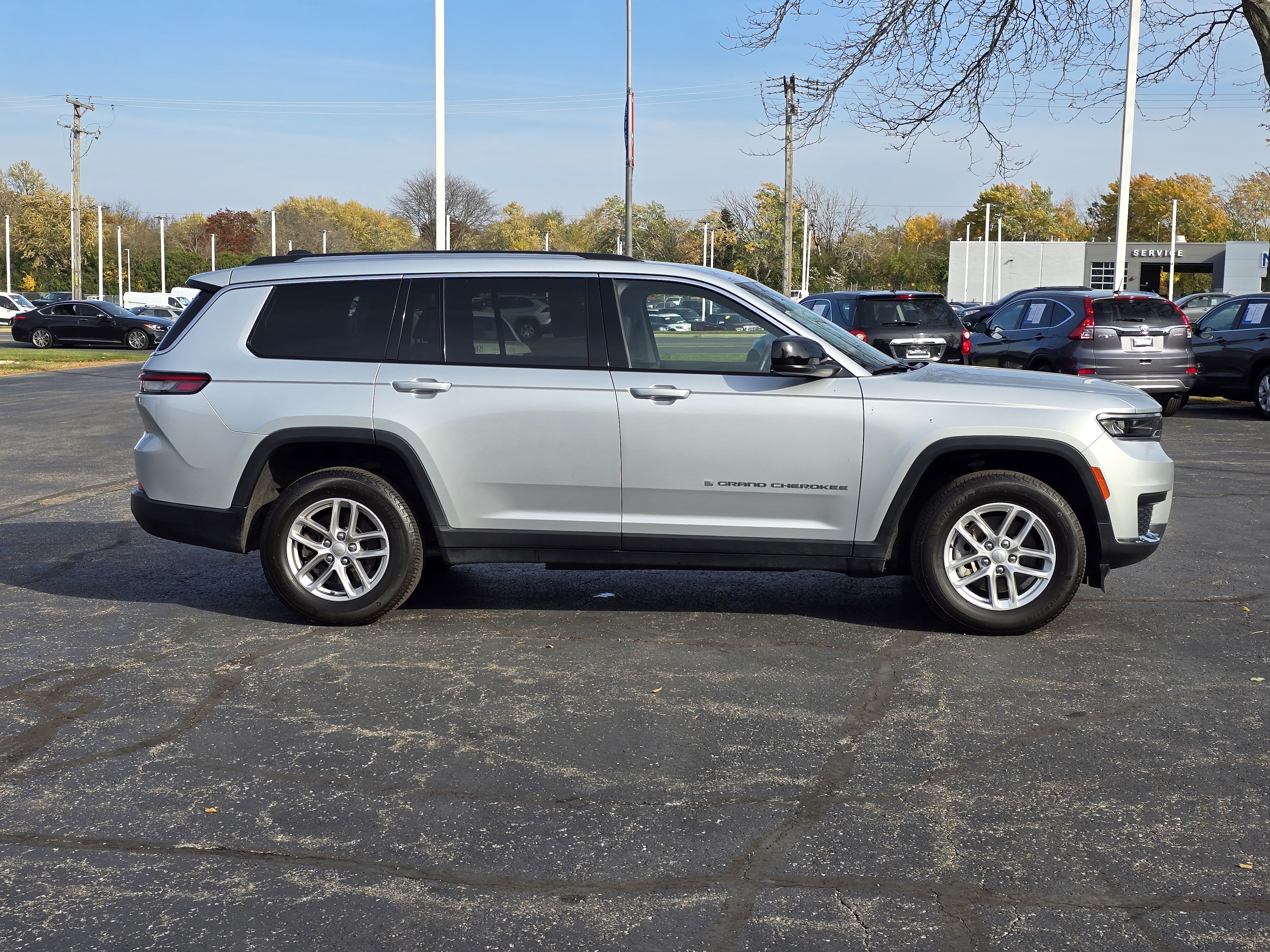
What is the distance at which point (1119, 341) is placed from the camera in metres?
16.5

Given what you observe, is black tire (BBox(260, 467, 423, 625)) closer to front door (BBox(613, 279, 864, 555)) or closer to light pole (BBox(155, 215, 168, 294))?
front door (BBox(613, 279, 864, 555))

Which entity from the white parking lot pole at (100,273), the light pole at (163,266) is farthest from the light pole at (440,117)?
the light pole at (163,266)

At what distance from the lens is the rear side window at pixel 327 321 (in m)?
6.49

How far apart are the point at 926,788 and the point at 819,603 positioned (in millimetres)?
2788

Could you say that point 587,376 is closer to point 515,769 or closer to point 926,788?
point 515,769

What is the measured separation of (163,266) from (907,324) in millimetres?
82544

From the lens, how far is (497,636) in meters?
6.34

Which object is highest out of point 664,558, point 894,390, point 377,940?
point 894,390

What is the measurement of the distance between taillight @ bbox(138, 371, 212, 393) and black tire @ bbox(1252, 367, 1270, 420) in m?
15.2

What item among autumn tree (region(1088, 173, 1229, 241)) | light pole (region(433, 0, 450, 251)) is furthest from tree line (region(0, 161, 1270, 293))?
light pole (region(433, 0, 450, 251))

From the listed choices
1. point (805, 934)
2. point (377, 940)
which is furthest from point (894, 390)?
point (377, 940)

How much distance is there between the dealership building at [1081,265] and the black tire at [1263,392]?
2541 inches

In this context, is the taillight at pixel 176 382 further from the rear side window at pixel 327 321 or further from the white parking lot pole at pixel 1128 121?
the white parking lot pole at pixel 1128 121

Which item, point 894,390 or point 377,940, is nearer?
point 377,940
